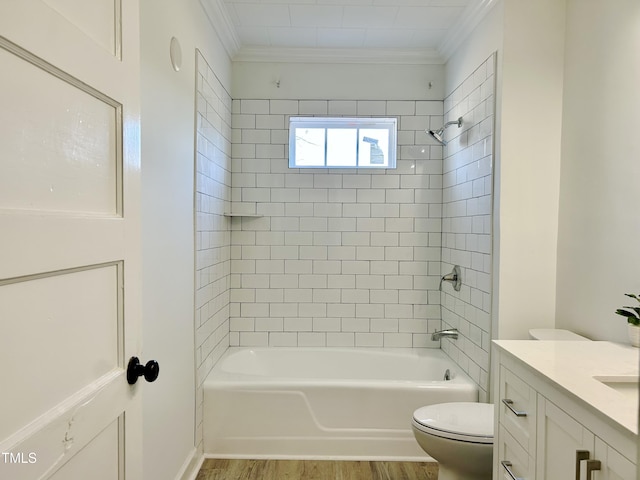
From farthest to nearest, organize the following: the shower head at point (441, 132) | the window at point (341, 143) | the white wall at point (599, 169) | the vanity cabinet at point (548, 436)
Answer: the window at point (341, 143)
the shower head at point (441, 132)
the white wall at point (599, 169)
the vanity cabinet at point (548, 436)

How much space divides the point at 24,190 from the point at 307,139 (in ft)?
8.90

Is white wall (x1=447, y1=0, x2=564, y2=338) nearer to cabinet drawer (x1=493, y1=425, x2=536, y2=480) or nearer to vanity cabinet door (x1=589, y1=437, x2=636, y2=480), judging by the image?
cabinet drawer (x1=493, y1=425, x2=536, y2=480)

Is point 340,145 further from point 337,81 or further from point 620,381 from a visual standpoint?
point 620,381

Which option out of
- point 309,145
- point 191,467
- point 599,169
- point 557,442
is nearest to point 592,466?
point 557,442

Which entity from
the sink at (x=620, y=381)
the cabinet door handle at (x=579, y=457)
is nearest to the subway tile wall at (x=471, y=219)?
the sink at (x=620, y=381)

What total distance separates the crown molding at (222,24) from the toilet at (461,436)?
8.00 ft

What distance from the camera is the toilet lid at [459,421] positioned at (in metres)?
1.82

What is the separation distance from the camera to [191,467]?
2.26 meters

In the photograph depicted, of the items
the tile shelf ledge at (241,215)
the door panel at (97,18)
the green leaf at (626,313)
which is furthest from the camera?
the tile shelf ledge at (241,215)

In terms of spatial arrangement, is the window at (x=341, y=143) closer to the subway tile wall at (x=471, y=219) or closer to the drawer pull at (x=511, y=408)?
the subway tile wall at (x=471, y=219)

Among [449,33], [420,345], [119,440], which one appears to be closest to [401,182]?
[449,33]

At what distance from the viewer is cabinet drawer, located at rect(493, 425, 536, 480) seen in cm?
129

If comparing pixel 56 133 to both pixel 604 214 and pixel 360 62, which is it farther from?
pixel 360 62

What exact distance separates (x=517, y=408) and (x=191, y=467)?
1.74 metres
